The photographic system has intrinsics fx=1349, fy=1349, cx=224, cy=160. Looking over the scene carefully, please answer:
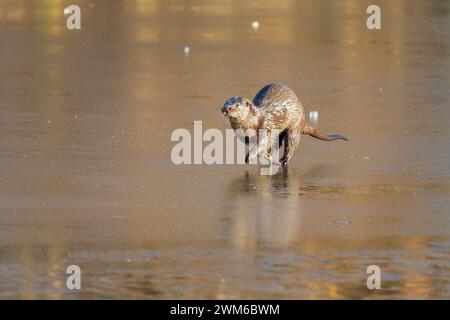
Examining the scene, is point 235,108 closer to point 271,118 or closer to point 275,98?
point 271,118

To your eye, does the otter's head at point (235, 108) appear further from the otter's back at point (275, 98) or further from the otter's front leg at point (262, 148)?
the otter's back at point (275, 98)

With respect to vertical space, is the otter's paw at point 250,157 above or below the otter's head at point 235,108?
below

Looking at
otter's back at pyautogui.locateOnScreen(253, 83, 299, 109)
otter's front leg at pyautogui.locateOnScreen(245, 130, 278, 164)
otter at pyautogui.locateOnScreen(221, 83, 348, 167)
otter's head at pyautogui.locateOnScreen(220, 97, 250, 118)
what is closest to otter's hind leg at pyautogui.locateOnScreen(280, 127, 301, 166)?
otter at pyautogui.locateOnScreen(221, 83, 348, 167)

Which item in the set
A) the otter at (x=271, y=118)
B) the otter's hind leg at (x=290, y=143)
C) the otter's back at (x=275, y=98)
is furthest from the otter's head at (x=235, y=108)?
the otter's hind leg at (x=290, y=143)

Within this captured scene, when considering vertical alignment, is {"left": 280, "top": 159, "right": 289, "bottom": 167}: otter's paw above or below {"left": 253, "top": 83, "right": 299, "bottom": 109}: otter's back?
below

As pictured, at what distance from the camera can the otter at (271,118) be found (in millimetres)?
12297

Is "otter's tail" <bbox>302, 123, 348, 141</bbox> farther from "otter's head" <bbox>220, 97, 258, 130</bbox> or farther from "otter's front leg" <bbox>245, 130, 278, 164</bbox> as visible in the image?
"otter's head" <bbox>220, 97, 258, 130</bbox>

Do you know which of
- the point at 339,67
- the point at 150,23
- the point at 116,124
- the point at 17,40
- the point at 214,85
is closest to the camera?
the point at 116,124

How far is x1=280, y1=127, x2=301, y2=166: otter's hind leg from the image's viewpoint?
12.6 m

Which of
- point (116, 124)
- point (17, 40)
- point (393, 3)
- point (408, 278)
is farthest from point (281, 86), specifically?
point (393, 3)

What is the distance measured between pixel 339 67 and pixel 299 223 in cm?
1175

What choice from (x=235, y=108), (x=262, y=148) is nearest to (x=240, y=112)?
(x=235, y=108)

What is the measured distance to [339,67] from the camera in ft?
70.7

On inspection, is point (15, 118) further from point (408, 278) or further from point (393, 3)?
point (393, 3)
